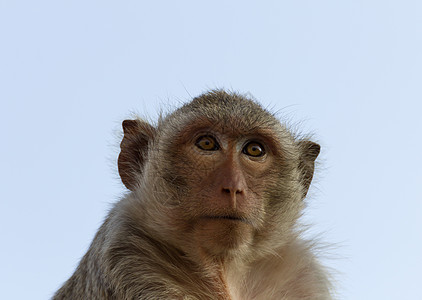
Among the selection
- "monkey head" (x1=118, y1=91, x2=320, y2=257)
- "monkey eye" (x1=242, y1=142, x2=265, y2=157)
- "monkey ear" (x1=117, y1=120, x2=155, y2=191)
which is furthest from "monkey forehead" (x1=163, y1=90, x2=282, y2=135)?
"monkey ear" (x1=117, y1=120, x2=155, y2=191)

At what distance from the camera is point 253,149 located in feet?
20.3

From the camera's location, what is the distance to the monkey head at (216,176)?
5664 millimetres

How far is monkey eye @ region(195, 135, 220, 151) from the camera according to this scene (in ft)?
19.8

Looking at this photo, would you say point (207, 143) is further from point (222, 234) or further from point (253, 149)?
point (222, 234)

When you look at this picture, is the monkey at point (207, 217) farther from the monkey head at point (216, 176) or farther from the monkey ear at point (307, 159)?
the monkey ear at point (307, 159)

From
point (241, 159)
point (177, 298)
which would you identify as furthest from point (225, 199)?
point (177, 298)

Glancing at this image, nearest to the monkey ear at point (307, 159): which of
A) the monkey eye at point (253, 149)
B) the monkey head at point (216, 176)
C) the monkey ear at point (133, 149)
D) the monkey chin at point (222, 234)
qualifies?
the monkey head at point (216, 176)

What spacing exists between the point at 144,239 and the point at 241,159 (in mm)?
1111

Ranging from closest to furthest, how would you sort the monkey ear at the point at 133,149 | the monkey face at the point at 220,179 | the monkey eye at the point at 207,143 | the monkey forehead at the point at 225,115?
1. the monkey face at the point at 220,179
2. the monkey eye at the point at 207,143
3. the monkey forehead at the point at 225,115
4. the monkey ear at the point at 133,149

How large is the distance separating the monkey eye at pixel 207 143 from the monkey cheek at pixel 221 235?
2.34ft

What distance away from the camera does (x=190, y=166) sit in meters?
5.93

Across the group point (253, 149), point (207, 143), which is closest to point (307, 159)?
point (253, 149)

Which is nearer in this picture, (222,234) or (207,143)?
(222,234)

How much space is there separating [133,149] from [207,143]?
3.32 feet
